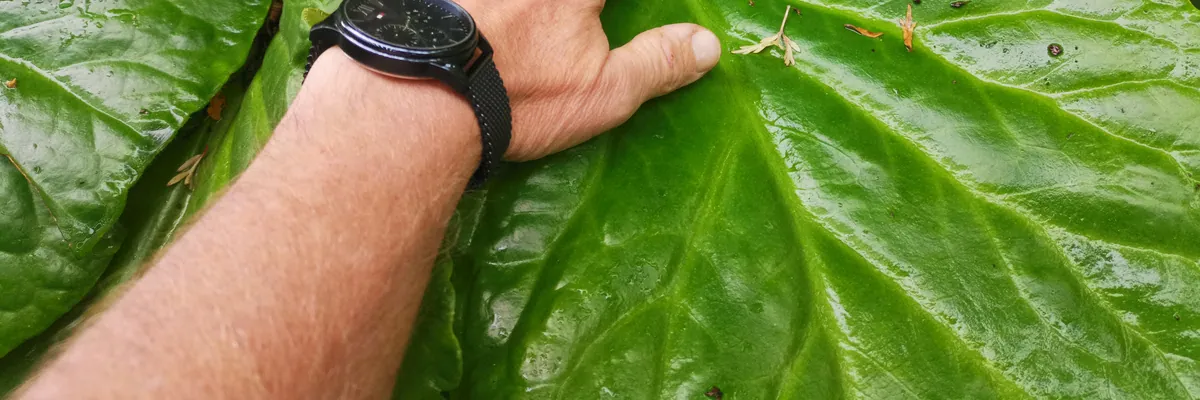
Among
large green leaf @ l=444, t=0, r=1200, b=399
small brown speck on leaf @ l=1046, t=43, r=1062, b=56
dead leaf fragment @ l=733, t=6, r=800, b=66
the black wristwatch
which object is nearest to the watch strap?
the black wristwatch

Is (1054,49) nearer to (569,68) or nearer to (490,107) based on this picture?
(569,68)

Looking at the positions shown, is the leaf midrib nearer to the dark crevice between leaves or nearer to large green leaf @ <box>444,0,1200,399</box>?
large green leaf @ <box>444,0,1200,399</box>

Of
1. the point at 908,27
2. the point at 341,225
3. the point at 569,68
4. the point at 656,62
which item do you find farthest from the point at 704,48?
the point at 341,225

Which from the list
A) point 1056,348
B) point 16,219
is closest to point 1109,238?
point 1056,348

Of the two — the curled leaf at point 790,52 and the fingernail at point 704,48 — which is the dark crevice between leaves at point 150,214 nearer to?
the fingernail at point 704,48

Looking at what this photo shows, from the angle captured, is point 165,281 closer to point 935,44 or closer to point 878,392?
point 878,392
